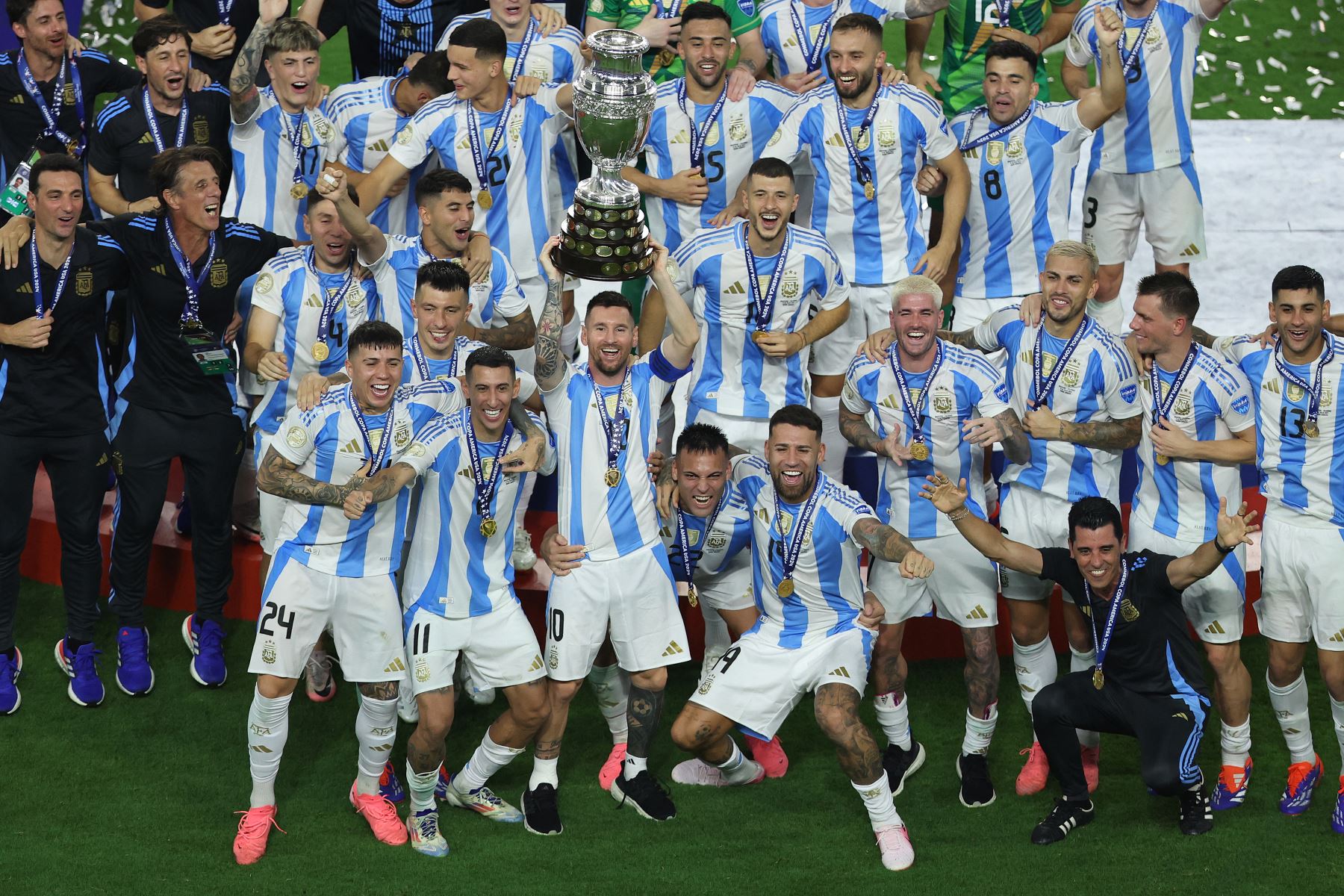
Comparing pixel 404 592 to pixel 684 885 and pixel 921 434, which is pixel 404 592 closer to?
pixel 684 885

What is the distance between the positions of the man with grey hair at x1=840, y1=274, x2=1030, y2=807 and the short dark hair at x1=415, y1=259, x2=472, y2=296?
1659 millimetres

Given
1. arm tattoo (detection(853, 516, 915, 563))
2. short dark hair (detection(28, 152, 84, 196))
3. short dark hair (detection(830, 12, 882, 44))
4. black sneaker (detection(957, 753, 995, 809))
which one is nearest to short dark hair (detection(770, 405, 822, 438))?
arm tattoo (detection(853, 516, 915, 563))

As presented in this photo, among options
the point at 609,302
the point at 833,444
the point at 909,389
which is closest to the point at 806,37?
the point at 833,444

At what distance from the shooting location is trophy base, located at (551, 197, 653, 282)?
217 inches

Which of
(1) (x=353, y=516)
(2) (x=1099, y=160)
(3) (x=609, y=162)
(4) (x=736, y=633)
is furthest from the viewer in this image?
(2) (x=1099, y=160)

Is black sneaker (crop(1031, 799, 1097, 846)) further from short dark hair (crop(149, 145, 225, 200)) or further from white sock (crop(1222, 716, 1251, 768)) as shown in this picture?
short dark hair (crop(149, 145, 225, 200))

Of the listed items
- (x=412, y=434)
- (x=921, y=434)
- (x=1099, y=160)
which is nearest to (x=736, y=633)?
(x=921, y=434)

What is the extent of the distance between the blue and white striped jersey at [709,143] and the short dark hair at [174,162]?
7.18 feet

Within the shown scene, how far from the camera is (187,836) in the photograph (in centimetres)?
680

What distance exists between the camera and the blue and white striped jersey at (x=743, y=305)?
7543 millimetres

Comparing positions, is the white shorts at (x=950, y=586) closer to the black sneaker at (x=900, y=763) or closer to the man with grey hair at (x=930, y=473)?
the man with grey hair at (x=930, y=473)

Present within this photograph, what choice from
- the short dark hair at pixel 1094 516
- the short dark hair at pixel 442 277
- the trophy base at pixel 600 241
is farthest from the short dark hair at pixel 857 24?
the trophy base at pixel 600 241

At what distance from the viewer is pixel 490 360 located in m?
6.57

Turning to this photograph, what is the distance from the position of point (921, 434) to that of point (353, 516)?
236cm
